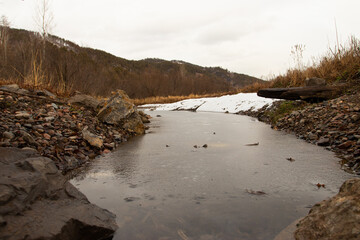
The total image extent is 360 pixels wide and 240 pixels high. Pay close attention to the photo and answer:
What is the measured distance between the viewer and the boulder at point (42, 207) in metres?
1.16

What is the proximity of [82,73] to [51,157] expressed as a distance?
8.23 metres

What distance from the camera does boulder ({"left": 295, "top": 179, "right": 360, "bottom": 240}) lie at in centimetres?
113

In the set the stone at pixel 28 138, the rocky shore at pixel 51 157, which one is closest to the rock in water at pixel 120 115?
the rocky shore at pixel 51 157

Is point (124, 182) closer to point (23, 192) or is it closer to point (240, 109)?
point (23, 192)

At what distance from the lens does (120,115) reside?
5332 millimetres

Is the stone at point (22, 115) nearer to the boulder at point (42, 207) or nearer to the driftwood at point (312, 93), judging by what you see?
the boulder at point (42, 207)

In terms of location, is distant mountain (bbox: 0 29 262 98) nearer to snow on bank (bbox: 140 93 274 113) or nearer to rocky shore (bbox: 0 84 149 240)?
rocky shore (bbox: 0 84 149 240)

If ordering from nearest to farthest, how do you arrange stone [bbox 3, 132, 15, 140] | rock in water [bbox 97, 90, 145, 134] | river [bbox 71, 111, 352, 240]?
river [bbox 71, 111, 352, 240]
stone [bbox 3, 132, 15, 140]
rock in water [bbox 97, 90, 145, 134]

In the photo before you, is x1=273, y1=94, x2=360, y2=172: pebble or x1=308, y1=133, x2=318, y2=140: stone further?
x1=308, y1=133, x2=318, y2=140: stone

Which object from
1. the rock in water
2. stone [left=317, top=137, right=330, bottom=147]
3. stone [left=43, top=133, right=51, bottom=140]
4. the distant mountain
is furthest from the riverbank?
the distant mountain

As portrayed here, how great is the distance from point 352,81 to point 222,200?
6211 millimetres

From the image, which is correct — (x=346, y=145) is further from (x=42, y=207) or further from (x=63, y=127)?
(x=63, y=127)

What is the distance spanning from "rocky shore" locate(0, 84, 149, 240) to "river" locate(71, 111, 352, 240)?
25 centimetres

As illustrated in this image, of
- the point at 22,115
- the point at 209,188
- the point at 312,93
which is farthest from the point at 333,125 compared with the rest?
the point at 22,115
